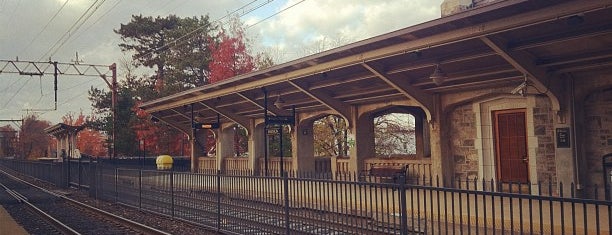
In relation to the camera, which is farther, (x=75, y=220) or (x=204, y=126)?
(x=204, y=126)

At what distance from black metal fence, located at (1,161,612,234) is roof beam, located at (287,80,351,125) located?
4.74 metres

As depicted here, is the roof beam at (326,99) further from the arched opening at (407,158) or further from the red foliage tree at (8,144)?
the red foliage tree at (8,144)

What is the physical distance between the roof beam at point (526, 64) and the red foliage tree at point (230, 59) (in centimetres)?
2618

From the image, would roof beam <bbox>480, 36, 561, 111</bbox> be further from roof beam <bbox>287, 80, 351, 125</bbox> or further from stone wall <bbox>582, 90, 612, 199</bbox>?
roof beam <bbox>287, 80, 351, 125</bbox>

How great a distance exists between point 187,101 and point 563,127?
14.5m

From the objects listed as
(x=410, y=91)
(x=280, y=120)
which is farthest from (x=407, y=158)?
(x=410, y=91)

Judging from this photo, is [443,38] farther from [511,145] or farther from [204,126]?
[204,126]

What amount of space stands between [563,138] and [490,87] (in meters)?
2.23

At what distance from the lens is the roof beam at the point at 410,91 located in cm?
1279

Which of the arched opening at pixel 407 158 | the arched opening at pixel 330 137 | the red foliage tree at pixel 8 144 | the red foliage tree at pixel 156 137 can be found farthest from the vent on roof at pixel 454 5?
the red foliage tree at pixel 8 144

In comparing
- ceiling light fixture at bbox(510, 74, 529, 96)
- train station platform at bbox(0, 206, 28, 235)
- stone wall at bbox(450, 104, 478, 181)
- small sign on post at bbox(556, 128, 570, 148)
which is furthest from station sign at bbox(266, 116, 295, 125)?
small sign on post at bbox(556, 128, 570, 148)

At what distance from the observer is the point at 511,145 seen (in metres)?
13.2

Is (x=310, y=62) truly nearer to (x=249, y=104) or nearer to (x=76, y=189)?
(x=249, y=104)

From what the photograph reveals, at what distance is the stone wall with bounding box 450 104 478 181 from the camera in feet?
45.8
